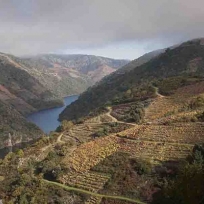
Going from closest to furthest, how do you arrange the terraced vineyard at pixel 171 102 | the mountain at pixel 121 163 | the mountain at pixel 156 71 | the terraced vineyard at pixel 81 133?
the mountain at pixel 121 163 < the terraced vineyard at pixel 81 133 < the terraced vineyard at pixel 171 102 < the mountain at pixel 156 71

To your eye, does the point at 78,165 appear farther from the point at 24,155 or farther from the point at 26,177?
the point at 24,155

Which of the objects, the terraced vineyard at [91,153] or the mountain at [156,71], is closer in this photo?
the terraced vineyard at [91,153]

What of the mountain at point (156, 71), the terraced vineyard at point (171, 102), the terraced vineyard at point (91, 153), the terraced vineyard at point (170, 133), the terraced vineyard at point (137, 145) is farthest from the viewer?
the mountain at point (156, 71)

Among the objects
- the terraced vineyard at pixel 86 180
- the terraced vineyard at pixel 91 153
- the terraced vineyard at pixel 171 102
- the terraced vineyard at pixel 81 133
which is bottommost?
the terraced vineyard at pixel 86 180

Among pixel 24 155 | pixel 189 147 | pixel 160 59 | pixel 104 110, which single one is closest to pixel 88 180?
pixel 189 147

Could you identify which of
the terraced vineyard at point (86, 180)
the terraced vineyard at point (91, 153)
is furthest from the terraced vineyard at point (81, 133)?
the terraced vineyard at point (86, 180)

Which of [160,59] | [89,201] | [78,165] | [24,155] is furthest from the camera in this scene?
[160,59]

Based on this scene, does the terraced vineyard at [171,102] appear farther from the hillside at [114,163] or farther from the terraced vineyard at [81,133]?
the terraced vineyard at [81,133]

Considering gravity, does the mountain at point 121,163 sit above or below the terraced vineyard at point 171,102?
below

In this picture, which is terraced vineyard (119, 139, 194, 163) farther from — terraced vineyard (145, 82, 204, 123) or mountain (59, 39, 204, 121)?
mountain (59, 39, 204, 121)

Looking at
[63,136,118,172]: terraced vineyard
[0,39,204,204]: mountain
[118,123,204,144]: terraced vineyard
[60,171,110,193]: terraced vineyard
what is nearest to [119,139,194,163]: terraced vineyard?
[0,39,204,204]: mountain

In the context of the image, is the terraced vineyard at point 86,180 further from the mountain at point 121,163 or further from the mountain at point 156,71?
the mountain at point 156,71
